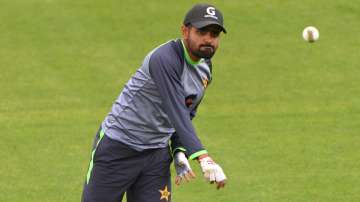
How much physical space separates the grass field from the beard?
3546 millimetres

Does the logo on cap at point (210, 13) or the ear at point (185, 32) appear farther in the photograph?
the ear at point (185, 32)

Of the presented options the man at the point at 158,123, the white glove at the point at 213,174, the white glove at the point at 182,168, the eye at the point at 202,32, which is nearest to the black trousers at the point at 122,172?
the man at the point at 158,123

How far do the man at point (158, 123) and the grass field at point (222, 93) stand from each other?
2.77m

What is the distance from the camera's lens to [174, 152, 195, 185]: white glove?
22.9 ft

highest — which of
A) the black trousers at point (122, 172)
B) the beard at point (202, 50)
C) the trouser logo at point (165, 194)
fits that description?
the beard at point (202, 50)

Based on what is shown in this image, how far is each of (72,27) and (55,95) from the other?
362cm

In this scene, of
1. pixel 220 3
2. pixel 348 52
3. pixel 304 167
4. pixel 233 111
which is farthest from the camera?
pixel 220 3

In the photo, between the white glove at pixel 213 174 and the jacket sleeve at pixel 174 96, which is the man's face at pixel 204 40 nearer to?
the jacket sleeve at pixel 174 96

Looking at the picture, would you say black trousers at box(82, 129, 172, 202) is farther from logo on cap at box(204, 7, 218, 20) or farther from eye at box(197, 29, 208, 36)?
logo on cap at box(204, 7, 218, 20)

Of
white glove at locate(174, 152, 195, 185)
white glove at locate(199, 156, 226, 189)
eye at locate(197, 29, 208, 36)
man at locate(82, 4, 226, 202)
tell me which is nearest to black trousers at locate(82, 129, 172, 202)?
man at locate(82, 4, 226, 202)

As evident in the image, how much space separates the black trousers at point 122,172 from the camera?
23.4ft

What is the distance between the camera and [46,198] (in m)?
9.97

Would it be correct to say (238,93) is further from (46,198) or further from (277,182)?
(46,198)

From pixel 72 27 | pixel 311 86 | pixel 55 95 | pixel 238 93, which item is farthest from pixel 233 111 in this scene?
pixel 72 27
